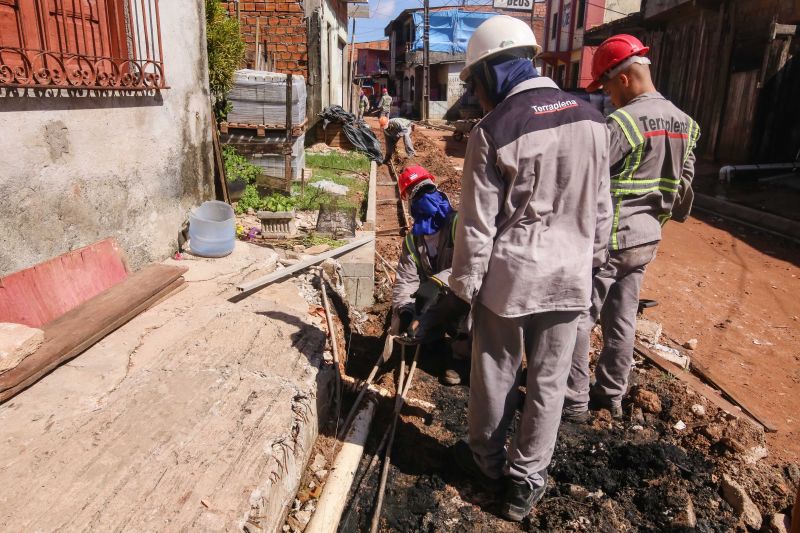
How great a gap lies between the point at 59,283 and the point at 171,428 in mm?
1553

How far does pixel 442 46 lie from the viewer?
36.6 meters

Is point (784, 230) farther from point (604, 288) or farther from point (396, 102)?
point (396, 102)

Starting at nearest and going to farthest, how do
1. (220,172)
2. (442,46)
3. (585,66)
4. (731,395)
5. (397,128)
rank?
(731,395) < (220,172) < (397,128) < (585,66) < (442,46)

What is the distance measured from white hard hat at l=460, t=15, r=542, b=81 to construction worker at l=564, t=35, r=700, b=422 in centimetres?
98

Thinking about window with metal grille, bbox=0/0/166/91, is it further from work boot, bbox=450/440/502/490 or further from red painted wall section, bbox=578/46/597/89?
red painted wall section, bbox=578/46/597/89

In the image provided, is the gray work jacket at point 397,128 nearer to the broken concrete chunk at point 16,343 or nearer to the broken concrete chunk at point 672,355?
the broken concrete chunk at point 672,355

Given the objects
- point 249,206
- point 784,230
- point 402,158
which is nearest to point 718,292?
point 784,230

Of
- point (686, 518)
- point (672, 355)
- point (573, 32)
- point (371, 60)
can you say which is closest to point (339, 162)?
point (672, 355)

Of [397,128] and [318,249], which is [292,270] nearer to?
[318,249]

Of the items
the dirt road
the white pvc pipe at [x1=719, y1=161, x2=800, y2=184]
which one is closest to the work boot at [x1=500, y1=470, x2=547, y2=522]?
the dirt road

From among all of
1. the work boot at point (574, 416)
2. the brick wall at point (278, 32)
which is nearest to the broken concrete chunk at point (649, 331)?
the work boot at point (574, 416)

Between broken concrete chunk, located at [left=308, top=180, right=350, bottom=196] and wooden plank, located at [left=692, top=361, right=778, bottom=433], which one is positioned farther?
broken concrete chunk, located at [left=308, top=180, right=350, bottom=196]

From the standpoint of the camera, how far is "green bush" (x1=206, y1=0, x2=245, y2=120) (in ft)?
24.6

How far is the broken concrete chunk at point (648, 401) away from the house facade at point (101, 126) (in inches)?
152
